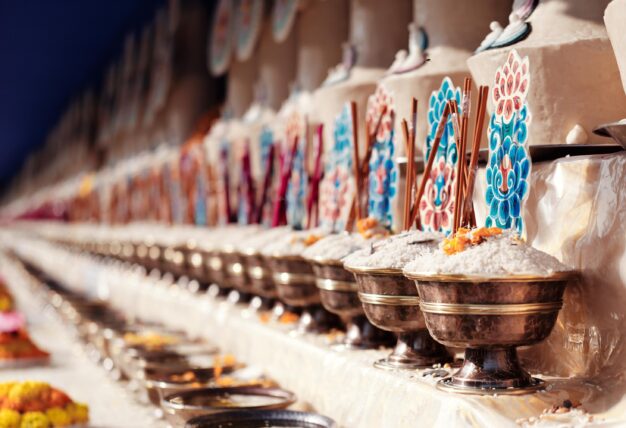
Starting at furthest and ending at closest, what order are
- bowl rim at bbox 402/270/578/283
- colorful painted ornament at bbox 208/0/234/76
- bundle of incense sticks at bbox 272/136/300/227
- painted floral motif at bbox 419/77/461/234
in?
colorful painted ornament at bbox 208/0/234/76, bundle of incense sticks at bbox 272/136/300/227, painted floral motif at bbox 419/77/461/234, bowl rim at bbox 402/270/578/283

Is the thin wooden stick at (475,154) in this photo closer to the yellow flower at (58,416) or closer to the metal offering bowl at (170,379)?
the metal offering bowl at (170,379)

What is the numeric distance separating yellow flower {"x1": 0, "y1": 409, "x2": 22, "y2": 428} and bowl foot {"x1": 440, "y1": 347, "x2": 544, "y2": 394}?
5.03 feet

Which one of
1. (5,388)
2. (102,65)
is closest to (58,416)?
(5,388)

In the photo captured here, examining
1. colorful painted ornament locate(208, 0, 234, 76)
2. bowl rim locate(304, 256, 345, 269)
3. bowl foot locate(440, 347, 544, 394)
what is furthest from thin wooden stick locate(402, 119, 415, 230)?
colorful painted ornament locate(208, 0, 234, 76)

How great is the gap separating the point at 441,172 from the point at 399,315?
641mm

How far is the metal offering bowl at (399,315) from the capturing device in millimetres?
2432

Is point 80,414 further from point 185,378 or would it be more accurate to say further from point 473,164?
point 473,164

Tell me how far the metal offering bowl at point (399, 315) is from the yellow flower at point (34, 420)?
1.14m

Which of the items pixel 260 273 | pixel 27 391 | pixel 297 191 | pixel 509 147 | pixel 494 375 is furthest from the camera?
pixel 297 191

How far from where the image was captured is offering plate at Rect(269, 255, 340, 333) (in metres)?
3.46

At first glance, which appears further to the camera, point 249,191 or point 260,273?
point 249,191

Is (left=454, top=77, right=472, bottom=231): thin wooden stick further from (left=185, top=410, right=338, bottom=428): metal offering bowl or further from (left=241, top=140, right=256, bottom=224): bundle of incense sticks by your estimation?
(left=241, top=140, right=256, bottom=224): bundle of incense sticks

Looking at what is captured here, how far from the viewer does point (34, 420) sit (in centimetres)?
308

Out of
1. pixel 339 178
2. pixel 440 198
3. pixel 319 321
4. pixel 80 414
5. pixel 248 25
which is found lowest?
pixel 80 414
